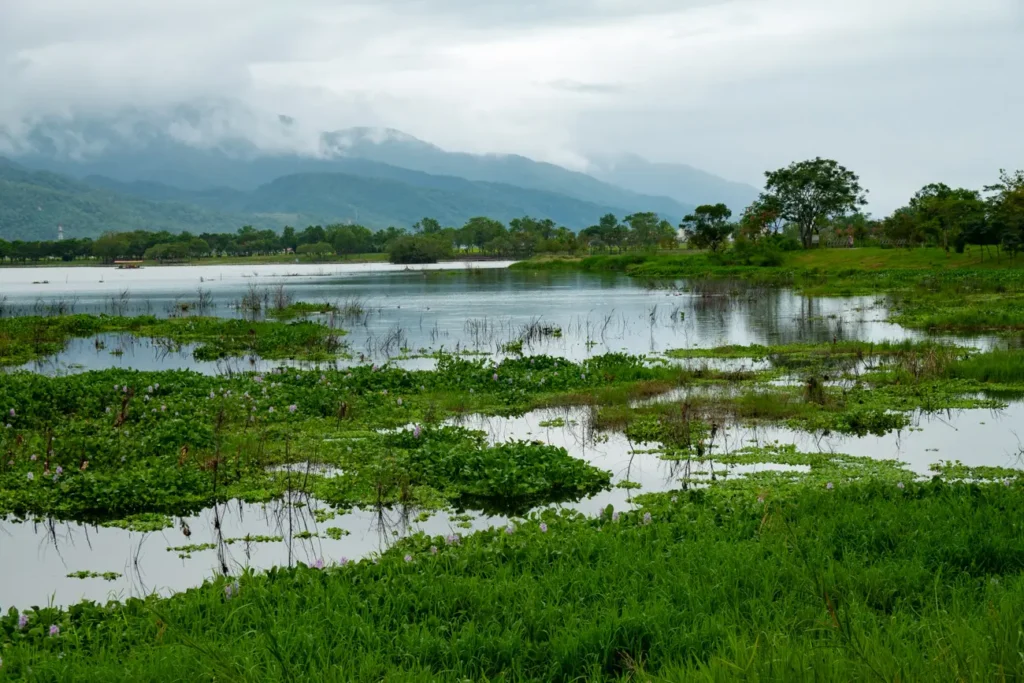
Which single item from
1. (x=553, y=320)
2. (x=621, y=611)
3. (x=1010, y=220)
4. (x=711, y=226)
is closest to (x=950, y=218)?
(x=1010, y=220)

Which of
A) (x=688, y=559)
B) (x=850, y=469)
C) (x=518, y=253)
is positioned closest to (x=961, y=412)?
(x=850, y=469)

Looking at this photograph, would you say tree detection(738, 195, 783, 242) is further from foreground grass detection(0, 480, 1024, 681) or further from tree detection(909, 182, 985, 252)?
foreground grass detection(0, 480, 1024, 681)

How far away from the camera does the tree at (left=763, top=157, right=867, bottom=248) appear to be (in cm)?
9100

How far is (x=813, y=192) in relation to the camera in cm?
9144

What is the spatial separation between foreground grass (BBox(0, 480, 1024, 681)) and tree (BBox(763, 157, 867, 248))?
88.1m

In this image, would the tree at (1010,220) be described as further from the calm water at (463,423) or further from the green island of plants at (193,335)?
the green island of plants at (193,335)

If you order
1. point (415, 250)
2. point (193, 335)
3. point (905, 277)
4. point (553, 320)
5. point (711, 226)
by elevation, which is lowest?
point (553, 320)

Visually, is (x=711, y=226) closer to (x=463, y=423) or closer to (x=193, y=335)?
(x=193, y=335)

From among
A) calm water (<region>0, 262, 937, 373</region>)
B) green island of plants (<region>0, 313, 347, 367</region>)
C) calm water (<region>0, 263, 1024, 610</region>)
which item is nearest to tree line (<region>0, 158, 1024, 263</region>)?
calm water (<region>0, 262, 937, 373</region>)

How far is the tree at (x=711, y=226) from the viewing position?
88.1m

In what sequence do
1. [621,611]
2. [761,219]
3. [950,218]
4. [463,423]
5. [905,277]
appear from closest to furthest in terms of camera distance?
[621,611]
[463,423]
[905,277]
[950,218]
[761,219]

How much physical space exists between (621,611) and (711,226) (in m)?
87.3

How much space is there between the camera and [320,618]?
592 centimetres

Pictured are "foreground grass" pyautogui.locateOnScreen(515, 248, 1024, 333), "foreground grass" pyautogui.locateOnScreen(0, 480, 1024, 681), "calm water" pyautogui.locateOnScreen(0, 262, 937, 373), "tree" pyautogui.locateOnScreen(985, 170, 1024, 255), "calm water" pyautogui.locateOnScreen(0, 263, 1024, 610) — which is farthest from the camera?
"tree" pyautogui.locateOnScreen(985, 170, 1024, 255)
